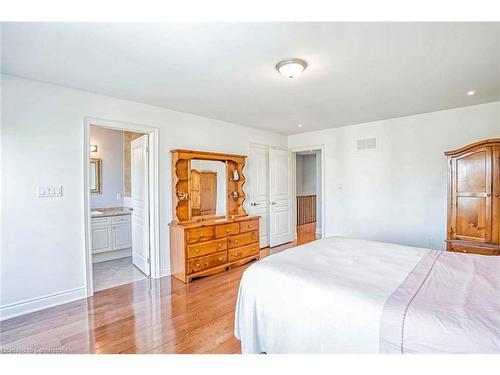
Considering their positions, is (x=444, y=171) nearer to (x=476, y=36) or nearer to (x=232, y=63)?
(x=476, y=36)

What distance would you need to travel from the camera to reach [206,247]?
3.44m

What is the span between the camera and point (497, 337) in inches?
39.6

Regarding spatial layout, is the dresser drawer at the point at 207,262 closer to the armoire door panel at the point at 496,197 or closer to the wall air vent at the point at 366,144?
the wall air vent at the point at 366,144

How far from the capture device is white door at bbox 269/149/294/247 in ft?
16.5

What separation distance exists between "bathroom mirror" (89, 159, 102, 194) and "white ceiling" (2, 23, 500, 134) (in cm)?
218

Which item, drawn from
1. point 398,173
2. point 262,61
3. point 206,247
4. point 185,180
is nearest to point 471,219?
point 398,173

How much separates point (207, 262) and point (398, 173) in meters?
3.29

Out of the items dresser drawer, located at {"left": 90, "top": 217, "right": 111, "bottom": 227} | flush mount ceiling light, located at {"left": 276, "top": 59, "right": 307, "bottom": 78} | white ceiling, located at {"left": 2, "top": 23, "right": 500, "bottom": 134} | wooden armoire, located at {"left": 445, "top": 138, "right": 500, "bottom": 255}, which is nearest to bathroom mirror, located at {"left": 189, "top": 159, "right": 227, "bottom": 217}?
white ceiling, located at {"left": 2, "top": 23, "right": 500, "bottom": 134}

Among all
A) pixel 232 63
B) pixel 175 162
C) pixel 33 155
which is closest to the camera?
pixel 232 63

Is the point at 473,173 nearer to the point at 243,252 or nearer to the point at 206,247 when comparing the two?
the point at 243,252

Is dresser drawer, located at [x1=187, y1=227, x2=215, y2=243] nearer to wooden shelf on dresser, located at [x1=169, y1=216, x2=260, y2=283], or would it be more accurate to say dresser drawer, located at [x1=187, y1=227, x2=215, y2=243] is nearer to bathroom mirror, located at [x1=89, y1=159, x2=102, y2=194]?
wooden shelf on dresser, located at [x1=169, y1=216, x2=260, y2=283]

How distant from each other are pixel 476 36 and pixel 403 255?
170 centimetres

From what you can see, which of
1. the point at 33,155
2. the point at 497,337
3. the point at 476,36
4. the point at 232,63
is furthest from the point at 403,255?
the point at 33,155

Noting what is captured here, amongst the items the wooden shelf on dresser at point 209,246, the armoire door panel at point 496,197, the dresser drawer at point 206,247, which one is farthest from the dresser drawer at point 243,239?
the armoire door panel at point 496,197
